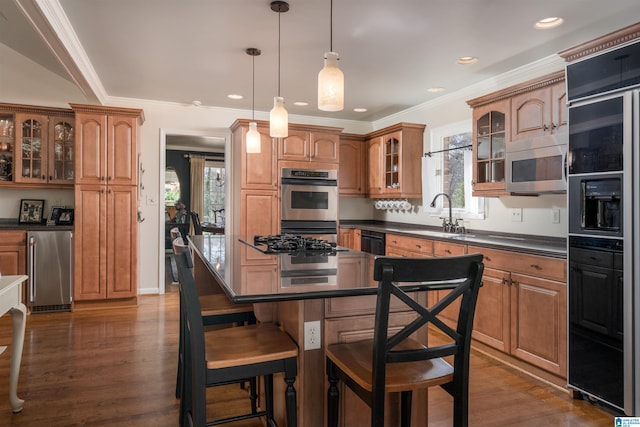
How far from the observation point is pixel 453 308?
354cm

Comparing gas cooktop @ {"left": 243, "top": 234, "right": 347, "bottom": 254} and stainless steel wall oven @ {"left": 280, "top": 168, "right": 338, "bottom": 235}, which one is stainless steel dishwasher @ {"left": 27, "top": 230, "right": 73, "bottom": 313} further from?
gas cooktop @ {"left": 243, "top": 234, "right": 347, "bottom": 254}

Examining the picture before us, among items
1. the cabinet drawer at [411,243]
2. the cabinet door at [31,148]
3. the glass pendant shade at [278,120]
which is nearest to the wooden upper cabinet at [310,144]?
the cabinet drawer at [411,243]

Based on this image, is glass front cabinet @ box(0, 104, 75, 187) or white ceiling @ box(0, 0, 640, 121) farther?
glass front cabinet @ box(0, 104, 75, 187)

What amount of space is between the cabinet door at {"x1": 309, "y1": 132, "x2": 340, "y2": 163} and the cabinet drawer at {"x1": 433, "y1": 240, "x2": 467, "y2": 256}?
208 centimetres

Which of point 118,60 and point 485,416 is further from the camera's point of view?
point 118,60

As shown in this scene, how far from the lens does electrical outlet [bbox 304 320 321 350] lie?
157 centimetres

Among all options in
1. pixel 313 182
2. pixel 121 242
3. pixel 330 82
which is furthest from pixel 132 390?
pixel 313 182

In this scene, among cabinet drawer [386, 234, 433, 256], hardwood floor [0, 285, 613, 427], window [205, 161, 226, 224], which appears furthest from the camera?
window [205, 161, 226, 224]

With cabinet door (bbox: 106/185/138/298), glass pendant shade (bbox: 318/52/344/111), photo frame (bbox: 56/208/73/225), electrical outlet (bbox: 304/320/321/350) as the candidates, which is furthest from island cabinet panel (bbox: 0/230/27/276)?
electrical outlet (bbox: 304/320/321/350)

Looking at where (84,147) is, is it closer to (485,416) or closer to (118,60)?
(118,60)

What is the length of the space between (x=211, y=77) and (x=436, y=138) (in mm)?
2624

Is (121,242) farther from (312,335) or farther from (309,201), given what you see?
(312,335)

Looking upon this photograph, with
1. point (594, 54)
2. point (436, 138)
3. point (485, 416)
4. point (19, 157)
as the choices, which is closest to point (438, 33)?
point (594, 54)

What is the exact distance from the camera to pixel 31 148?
4516 mm
